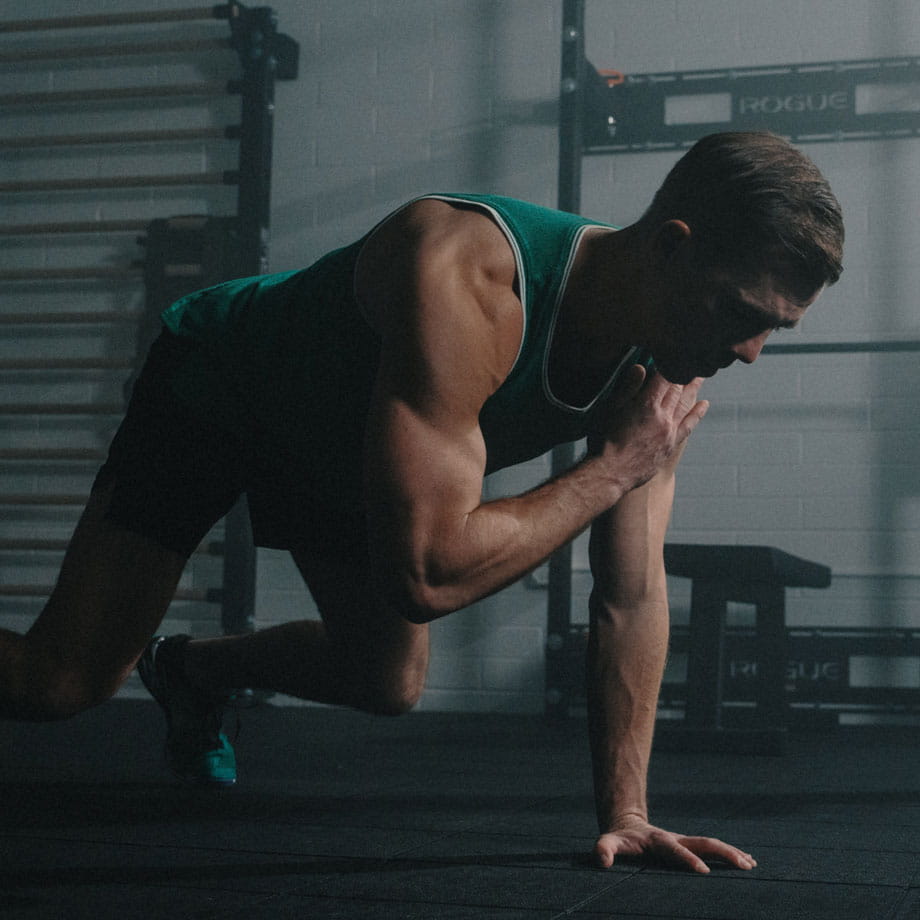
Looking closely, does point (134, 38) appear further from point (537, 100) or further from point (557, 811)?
point (557, 811)

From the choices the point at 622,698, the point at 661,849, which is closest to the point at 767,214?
the point at 622,698

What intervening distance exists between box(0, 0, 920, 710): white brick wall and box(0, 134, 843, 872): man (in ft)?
8.19

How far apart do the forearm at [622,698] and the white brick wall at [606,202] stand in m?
2.67

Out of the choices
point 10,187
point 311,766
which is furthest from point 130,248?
point 311,766

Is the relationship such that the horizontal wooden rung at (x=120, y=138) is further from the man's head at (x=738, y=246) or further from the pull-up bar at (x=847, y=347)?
the man's head at (x=738, y=246)

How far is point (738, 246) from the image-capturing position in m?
1.49

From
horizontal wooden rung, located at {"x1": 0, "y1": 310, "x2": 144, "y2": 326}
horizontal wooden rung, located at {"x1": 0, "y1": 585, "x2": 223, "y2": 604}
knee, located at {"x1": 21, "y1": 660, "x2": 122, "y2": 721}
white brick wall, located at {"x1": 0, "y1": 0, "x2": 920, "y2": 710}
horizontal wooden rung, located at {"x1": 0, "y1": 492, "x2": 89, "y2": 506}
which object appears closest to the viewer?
knee, located at {"x1": 21, "y1": 660, "x2": 122, "y2": 721}

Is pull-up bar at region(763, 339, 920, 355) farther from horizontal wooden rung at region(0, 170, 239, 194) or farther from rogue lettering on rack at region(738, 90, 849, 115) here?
horizontal wooden rung at region(0, 170, 239, 194)

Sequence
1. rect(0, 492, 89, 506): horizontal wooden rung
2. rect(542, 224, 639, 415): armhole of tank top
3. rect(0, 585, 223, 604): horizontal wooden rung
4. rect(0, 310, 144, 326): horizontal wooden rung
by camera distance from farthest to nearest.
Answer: rect(0, 310, 144, 326): horizontal wooden rung, rect(0, 492, 89, 506): horizontal wooden rung, rect(0, 585, 223, 604): horizontal wooden rung, rect(542, 224, 639, 415): armhole of tank top

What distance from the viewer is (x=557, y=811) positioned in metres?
2.36

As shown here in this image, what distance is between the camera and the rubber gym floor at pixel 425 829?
1540mm

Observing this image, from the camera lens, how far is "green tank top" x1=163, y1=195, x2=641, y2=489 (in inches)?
62.1

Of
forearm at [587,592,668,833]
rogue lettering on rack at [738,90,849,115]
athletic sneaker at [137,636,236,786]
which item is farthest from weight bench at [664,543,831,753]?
forearm at [587,592,668,833]

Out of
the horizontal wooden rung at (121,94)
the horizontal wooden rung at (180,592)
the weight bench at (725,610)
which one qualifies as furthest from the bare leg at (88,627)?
the horizontal wooden rung at (121,94)
